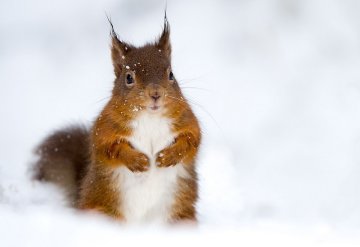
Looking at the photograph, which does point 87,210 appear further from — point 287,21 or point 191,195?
point 287,21

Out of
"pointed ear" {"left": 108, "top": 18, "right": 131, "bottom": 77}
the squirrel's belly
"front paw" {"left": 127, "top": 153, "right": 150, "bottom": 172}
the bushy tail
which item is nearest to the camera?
"front paw" {"left": 127, "top": 153, "right": 150, "bottom": 172}

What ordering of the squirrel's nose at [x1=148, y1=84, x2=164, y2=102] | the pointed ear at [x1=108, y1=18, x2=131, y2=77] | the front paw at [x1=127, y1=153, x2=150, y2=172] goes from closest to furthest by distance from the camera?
the squirrel's nose at [x1=148, y1=84, x2=164, y2=102]
the front paw at [x1=127, y1=153, x2=150, y2=172]
the pointed ear at [x1=108, y1=18, x2=131, y2=77]

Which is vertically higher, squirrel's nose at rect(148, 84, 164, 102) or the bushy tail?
squirrel's nose at rect(148, 84, 164, 102)

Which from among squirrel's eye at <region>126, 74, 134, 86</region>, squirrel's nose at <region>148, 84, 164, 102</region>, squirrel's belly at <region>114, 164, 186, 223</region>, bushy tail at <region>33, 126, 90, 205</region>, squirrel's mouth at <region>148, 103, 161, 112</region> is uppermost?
squirrel's nose at <region>148, 84, 164, 102</region>

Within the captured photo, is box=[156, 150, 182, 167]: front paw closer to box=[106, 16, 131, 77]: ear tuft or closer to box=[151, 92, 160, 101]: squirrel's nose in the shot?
box=[151, 92, 160, 101]: squirrel's nose

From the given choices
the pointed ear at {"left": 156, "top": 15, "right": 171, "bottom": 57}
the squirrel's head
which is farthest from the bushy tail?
the pointed ear at {"left": 156, "top": 15, "right": 171, "bottom": 57}

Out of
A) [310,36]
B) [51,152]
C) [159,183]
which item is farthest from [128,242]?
[310,36]

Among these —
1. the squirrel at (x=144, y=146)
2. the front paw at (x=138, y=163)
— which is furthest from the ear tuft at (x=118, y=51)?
the front paw at (x=138, y=163)
